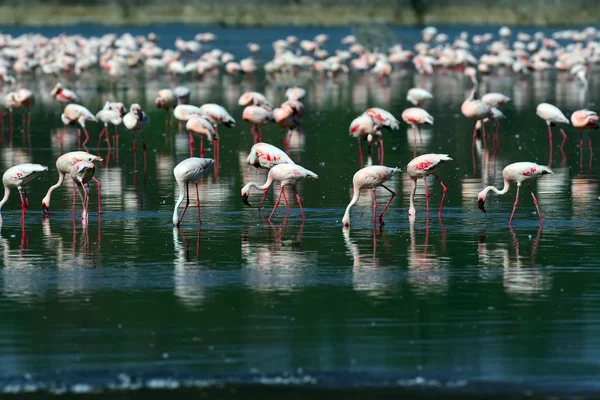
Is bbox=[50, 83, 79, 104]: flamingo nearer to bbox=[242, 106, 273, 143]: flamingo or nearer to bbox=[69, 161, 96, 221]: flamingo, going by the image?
bbox=[242, 106, 273, 143]: flamingo

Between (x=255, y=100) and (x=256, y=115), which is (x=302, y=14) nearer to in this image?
(x=255, y=100)

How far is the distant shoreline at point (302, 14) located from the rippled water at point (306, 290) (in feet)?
192

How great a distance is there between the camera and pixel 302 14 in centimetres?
8019

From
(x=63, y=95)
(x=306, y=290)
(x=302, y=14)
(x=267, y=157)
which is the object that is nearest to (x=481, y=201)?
(x=267, y=157)

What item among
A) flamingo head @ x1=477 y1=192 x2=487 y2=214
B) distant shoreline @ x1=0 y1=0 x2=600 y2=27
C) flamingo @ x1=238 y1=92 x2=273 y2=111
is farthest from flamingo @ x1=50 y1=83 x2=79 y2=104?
distant shoreline @ x1=0 y1=0 x2=600 y2=27

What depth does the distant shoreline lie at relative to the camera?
7988cm

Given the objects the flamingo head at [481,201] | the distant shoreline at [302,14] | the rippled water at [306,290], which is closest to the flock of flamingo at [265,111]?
the flamingo head at [481,201]

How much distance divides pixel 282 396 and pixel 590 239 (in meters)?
6.77

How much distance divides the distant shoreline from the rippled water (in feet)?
192

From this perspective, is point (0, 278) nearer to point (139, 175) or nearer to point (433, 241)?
point (433, 241)

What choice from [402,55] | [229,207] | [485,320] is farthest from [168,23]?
[485,320]

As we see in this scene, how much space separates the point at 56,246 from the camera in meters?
14.7

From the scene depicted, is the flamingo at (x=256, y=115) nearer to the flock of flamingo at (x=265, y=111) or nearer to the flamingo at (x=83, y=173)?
the flock of flamingo at (x=265, y=111)

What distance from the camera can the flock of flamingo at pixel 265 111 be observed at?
16562 millimetres
